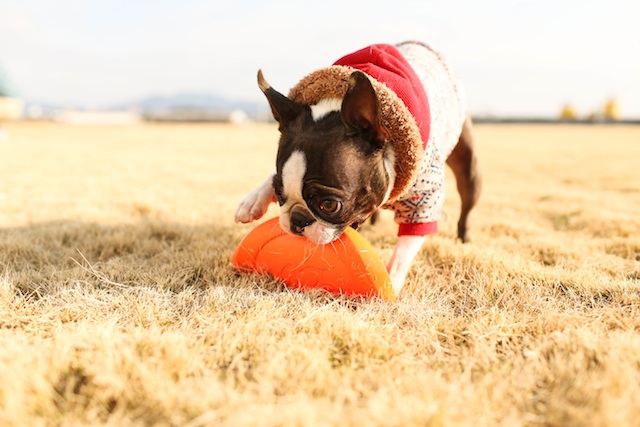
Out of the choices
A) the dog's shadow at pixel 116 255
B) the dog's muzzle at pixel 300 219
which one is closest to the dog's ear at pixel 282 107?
the dog's muzzle at pixel 300 219

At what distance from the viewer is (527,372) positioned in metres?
1.86

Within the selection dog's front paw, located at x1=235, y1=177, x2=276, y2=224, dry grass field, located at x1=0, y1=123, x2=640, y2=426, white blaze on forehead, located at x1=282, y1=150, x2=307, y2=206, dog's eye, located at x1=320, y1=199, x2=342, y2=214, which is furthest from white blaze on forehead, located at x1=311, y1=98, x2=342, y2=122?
dry grass field, located at x1=0, y1=123, x2=640, y2=426

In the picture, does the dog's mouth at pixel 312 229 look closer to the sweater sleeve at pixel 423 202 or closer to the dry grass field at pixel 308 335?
the dry grass field at pixel 308 335

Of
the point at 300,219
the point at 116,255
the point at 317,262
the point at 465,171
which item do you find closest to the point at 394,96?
the point at 300,219

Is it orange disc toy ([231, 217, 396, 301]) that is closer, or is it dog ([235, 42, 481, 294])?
dog ([235, 42, 481, 294])

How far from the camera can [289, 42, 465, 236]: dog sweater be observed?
270 cm

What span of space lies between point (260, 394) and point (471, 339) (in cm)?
97

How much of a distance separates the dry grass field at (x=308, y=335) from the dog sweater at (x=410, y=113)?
18.1 inches

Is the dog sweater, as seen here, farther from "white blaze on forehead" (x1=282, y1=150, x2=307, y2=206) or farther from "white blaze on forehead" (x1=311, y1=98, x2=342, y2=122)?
"white blaze on forehead" (x1=282, y1=150, x2=307, y2=206)

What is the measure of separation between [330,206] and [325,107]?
55 centimetres

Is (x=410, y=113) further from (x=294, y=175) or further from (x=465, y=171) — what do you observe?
(x=465, y=171)

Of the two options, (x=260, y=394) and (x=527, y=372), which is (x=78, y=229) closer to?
(x=260, y=394)

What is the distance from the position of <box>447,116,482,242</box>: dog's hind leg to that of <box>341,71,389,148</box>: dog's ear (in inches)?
60.9

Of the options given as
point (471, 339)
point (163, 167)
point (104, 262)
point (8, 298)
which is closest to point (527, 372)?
point (471, 339)
